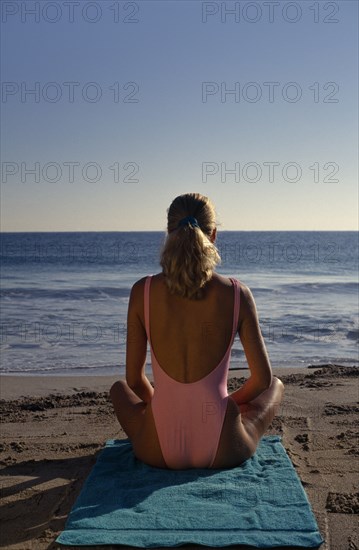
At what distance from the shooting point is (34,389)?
7.53 m

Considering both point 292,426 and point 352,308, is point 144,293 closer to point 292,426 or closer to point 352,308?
point 292,426

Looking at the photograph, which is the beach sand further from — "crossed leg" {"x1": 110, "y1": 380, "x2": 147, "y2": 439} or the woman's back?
the woman's back

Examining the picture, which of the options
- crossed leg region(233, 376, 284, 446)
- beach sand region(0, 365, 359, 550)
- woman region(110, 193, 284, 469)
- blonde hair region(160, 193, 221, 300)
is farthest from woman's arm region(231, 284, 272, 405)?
beach sand region(0, 365, 359, 550)

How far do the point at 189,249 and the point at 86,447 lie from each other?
1838 millimetres

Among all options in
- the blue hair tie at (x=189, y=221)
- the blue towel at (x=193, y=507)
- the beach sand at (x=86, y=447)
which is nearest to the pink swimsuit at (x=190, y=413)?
the blue towel at (x=193, y=507)

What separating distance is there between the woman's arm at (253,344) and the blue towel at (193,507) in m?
0.48

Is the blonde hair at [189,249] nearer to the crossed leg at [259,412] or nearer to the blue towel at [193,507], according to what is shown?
the crossed leg at [259,412]

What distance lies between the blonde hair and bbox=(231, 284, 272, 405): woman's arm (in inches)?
11.1

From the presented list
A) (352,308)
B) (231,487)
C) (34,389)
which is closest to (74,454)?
(231,487)

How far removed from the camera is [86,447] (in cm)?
470

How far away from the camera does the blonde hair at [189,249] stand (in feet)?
12.0

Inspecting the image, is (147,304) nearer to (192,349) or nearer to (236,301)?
(192,349)

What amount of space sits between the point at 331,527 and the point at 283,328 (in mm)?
9526

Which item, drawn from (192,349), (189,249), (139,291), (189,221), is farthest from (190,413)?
(189,221)
